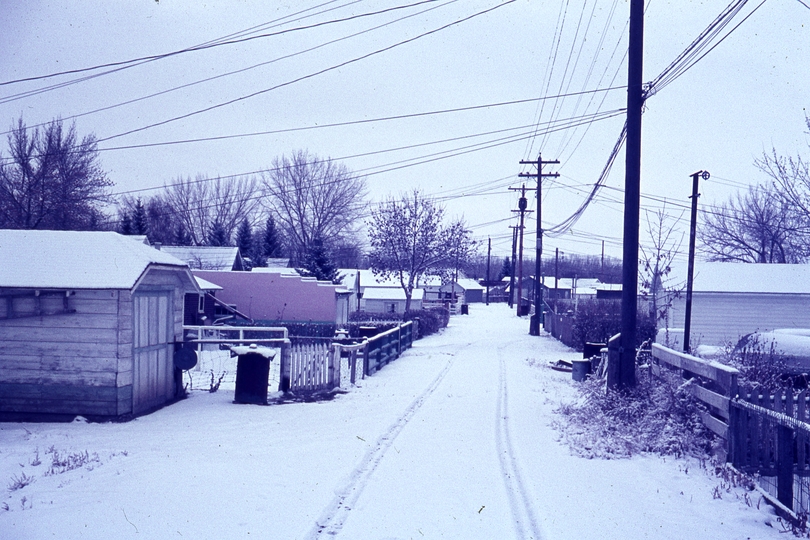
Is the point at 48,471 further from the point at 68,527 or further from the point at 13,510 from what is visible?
the point at 68,527

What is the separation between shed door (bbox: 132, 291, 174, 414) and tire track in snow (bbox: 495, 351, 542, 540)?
19.4 feet

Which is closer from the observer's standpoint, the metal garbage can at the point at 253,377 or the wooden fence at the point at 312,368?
the metal garbage can at the point at 253,377

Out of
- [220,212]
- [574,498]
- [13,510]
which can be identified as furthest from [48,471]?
[220,212]

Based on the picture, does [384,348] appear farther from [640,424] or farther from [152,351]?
[640,424]

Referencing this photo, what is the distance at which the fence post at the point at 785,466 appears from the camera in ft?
Answer: 20.3

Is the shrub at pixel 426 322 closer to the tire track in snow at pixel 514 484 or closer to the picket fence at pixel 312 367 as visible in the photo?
the picket fence at pixel 312 367

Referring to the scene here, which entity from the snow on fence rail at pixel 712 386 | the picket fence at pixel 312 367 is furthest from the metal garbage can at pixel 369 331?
the snow on fence rail at pixel 712 386

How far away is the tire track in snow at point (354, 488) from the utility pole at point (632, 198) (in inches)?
142

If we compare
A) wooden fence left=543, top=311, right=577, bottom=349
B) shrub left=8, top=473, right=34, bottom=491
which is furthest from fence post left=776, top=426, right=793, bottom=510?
wooden fence left=543, top=311, right=577, bottom=349

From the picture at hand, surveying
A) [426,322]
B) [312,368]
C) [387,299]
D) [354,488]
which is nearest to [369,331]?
[426,322]

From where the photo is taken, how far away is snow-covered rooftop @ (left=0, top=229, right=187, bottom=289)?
34.7 ft

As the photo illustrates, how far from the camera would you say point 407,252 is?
3900 centimetres

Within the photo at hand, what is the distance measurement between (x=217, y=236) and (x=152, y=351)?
52.4m

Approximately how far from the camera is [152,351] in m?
11.7
